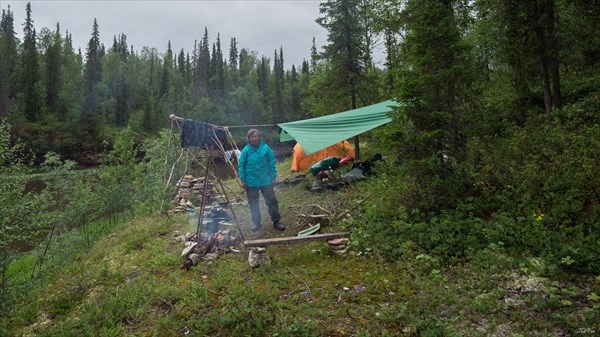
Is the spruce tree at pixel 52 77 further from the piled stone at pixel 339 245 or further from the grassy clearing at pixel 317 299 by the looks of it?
the piled stone at pixel 339 245

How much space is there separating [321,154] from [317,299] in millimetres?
8675

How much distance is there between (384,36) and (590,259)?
15326 millimetres

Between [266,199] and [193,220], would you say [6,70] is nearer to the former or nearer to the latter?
[193,220]

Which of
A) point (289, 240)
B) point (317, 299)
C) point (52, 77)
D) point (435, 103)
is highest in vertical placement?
point (52, 77)

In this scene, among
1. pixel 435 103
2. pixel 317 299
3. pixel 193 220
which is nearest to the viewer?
pixel 317 299

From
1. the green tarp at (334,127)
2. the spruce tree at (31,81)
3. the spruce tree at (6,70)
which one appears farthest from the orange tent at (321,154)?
the spruce tree at (31,81)

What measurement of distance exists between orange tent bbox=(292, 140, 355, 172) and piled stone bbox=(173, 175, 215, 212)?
3541 millimetres

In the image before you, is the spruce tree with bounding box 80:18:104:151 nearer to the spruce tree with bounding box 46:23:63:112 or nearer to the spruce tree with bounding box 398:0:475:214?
the spruce tree with bounding box 46:23:63:112

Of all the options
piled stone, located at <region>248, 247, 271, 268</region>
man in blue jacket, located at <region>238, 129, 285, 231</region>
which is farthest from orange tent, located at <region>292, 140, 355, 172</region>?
piled stone, located at <region>248, 247, 271, 268</region>

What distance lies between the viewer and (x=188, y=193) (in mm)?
8992

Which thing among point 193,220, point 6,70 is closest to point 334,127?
point 193,220

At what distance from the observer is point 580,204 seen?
3.42 m

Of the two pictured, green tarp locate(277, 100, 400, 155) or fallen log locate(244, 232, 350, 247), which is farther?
green tarp locate(277, 100, 400, 155)

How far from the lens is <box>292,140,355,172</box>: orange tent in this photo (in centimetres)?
1128
